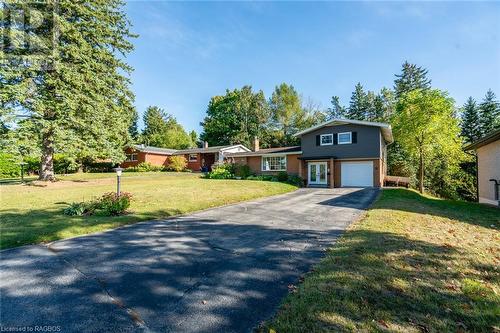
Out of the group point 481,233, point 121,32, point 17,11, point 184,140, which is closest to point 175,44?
point 121,32

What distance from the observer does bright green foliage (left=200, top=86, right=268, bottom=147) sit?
47.5 m

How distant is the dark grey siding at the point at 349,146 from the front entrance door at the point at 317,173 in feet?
3.04

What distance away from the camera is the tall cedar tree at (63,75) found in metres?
15.7

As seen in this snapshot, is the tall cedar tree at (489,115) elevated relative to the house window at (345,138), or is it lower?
elevated

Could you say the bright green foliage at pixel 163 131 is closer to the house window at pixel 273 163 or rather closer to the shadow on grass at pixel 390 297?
the house window at pixel 273 163

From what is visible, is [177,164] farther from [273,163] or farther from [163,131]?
[163,131]

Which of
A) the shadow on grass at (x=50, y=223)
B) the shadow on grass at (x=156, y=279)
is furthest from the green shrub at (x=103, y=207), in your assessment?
the shadow on grass at (x=156, y=279)

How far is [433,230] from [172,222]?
297 inches

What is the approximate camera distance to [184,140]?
52.2 metres

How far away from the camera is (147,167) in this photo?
33.3 m

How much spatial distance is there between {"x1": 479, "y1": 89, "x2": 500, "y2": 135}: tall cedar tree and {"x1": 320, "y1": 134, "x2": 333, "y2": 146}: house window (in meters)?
29.5

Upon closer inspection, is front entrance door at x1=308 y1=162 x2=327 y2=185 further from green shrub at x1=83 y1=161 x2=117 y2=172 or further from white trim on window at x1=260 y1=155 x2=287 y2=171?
green shrub at x1=83 y1=161 x2=117 y2=172

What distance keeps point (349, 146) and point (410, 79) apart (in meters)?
32.4

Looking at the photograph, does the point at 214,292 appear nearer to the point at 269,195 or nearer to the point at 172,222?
the point at 172,222
